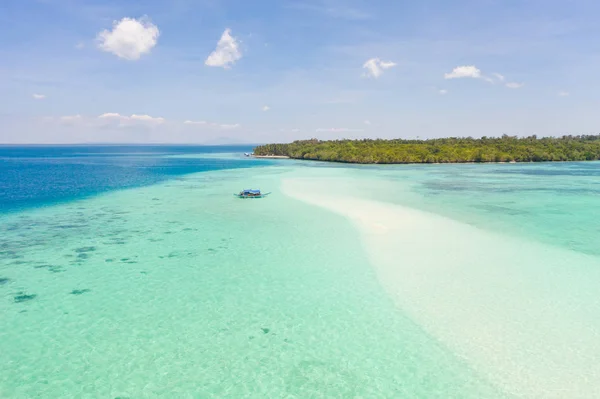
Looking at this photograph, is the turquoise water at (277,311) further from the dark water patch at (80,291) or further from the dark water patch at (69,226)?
the dark water patch at (69,226)

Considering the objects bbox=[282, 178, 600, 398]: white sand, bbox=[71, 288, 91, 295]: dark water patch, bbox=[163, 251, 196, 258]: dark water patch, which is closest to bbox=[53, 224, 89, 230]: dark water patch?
bbox=[163, 251, 196, 258]: dark water patch

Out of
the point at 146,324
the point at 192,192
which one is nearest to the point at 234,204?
the point at 192,192

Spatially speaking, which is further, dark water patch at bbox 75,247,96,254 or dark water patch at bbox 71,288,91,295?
dark water patch at bbox 75,247,96,254

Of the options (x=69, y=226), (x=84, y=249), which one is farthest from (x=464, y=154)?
(x=84, y=249)

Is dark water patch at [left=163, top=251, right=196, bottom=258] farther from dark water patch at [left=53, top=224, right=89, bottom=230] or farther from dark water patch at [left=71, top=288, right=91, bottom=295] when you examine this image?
dark water patch at [left=53, top=224, right=89, bottom=230]

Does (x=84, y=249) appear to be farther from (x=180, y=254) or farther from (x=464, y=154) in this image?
(x=464, y=154)
